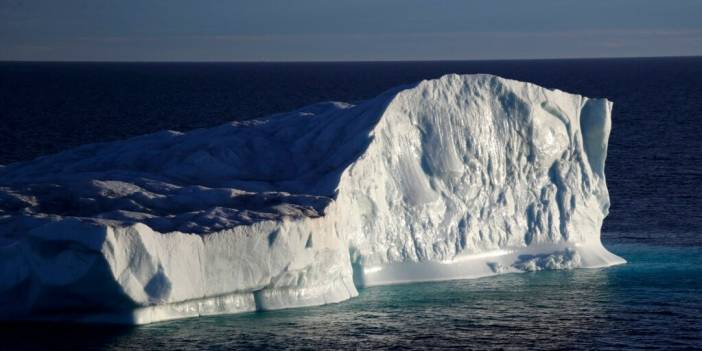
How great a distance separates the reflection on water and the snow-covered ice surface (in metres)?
0.91

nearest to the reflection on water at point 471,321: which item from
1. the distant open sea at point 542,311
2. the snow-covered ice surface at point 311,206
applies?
the distant open sea at point 542,311

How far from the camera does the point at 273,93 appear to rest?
142 metres

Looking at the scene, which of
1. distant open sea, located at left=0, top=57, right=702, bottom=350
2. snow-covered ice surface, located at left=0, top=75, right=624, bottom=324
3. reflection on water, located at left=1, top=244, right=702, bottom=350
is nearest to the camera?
reflection on water, located at left=1, top=244, right=702, bottom=350

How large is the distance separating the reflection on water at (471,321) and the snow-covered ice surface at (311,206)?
0.91 m

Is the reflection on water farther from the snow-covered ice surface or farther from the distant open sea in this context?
the snow-covered ice surface

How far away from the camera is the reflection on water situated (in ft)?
98.1

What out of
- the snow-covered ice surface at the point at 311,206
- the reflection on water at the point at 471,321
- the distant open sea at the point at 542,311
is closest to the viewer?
the reflection on water at the point at 471,321

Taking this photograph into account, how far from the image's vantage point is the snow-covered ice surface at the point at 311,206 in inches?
1209

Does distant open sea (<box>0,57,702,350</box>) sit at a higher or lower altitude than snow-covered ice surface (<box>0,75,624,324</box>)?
lower

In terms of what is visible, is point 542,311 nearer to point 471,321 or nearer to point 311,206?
point 471,321

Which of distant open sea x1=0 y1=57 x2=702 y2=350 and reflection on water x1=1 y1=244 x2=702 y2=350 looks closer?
reflection on water x1=1 y1=244 x2=702 y2=350

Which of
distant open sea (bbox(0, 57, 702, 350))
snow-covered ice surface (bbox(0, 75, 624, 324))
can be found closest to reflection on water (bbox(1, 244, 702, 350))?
distant open sea (bbox(0, 57, 702, 350))

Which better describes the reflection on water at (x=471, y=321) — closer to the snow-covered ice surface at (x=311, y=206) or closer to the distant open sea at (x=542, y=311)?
the distant open sea at (x=542, y=311)

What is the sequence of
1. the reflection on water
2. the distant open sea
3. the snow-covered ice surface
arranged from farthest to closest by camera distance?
the snow-covered ice surface → the distant open sea → the reflection on water
